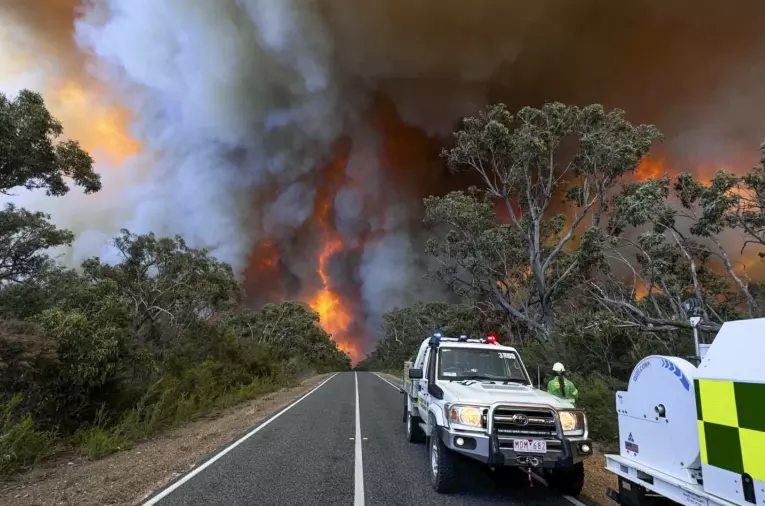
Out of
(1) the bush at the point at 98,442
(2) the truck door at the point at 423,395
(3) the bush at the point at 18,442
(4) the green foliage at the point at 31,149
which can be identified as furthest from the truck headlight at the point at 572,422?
(4) the green foliage at the point at 31,149

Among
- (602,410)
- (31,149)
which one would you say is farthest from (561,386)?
(31,149)

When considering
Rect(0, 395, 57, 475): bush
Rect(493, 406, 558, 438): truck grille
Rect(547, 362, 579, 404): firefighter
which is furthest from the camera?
Rect(547, 362, 579, 404): firefighter

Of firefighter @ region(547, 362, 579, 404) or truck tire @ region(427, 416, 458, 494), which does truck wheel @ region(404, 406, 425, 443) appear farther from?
truck tire @ region(427, 416, 458, 494)

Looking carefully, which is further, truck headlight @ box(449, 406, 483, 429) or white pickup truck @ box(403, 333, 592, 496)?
truck headlight @ box(449, 406, 483, 429)

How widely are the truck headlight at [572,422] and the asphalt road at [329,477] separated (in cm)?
93

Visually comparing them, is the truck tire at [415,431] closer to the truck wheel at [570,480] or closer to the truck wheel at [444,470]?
the truck wheel at [444,470]

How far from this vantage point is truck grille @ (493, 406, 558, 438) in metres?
5.76

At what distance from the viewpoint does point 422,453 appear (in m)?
8.86

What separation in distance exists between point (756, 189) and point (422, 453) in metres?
11.3

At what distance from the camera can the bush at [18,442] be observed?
26.1 ft

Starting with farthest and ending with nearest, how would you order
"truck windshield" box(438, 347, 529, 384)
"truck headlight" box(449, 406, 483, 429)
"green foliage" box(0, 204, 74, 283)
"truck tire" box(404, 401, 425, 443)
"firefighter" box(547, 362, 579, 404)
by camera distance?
"green foliage" box(0, 204, 74, 283) → "truck tire" box(404, 401, 425, 443) → "firefighter" box(547, 362, 579, 404) → "truck windshield" box(438, 347, 529, 384) → "truck headlight" box(449, 406, 483, 429)

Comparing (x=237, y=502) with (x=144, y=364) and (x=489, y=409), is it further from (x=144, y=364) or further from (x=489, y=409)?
(x=144, y=364)

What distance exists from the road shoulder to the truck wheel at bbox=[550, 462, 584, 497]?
5.49m

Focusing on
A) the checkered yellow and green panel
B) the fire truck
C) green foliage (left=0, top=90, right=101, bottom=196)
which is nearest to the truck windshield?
the fire truck
